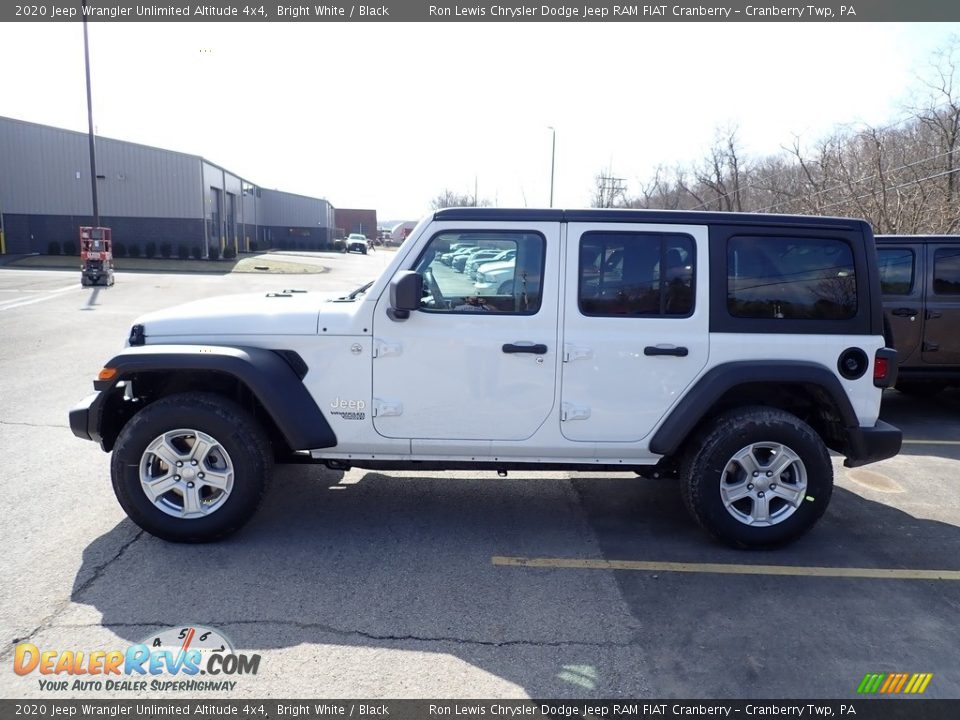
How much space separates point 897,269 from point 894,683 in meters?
5.82

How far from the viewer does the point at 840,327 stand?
432 centimetres

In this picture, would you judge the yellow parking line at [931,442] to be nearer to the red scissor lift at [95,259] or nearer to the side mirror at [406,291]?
the side mirror at [406,291]

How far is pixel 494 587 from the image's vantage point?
12.5ft

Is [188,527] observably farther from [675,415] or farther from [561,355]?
[675,415]

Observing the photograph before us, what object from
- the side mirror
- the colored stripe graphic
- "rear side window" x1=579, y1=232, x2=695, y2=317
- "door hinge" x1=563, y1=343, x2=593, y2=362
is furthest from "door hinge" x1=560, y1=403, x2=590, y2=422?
the colored stripe graphic

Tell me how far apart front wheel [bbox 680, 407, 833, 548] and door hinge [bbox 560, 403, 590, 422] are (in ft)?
2.43

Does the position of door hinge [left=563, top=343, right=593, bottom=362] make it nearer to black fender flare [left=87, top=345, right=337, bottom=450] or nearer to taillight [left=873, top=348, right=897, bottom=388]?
black fender flare [left=87, top=345, right=337, bottom=450]

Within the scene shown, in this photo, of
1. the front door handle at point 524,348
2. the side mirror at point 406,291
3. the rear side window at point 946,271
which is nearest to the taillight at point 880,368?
the front door handle at point 524,348

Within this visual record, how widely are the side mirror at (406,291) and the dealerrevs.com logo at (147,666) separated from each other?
6.43 feet

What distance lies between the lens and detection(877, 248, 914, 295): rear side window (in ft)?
24.9

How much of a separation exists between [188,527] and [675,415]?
3.03 m

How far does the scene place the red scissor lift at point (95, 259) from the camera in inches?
845

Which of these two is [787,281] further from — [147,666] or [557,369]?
[147,666]

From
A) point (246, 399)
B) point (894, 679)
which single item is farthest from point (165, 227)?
point (894, 679)
